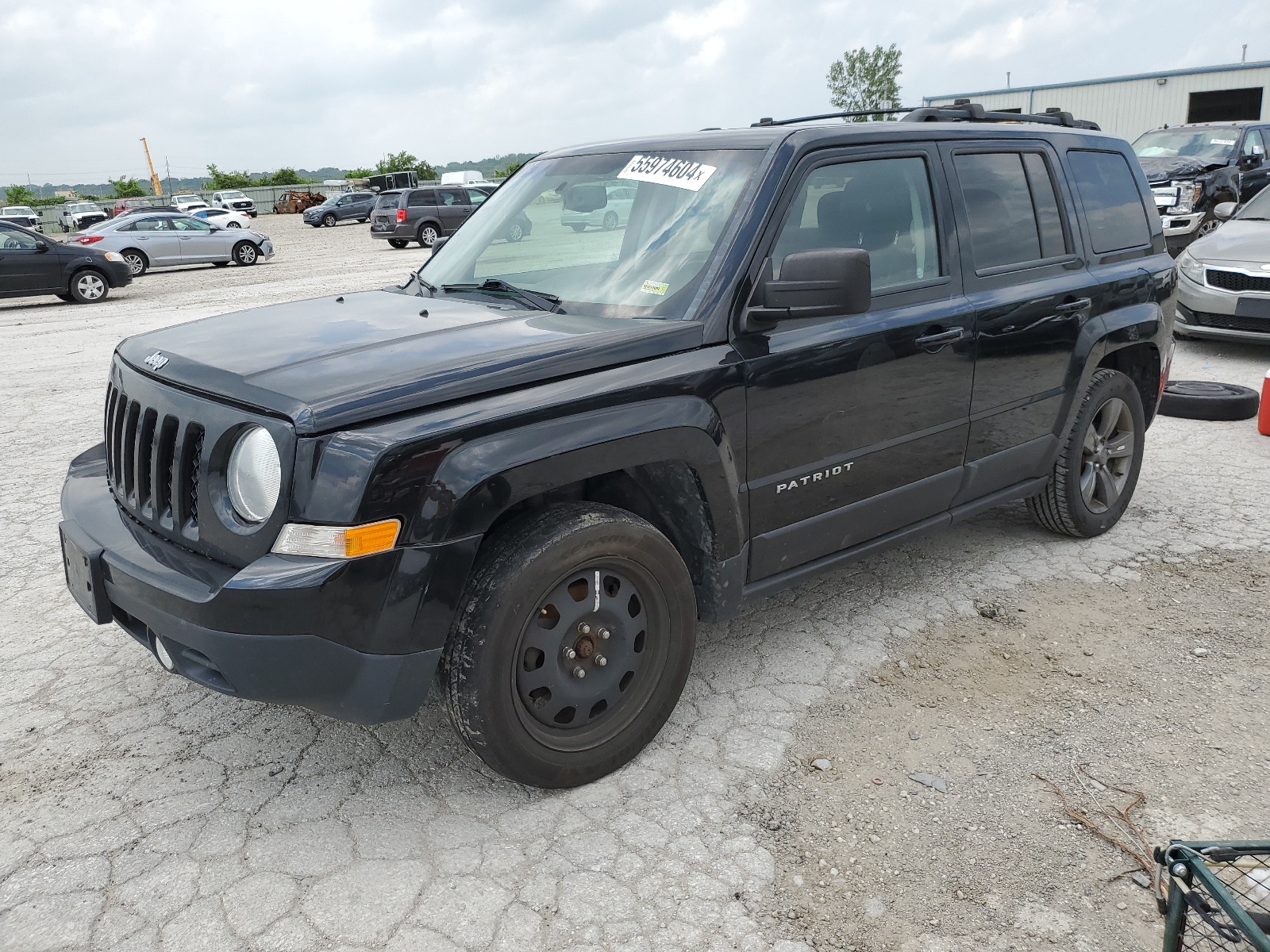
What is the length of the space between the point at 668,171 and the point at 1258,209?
8659mm

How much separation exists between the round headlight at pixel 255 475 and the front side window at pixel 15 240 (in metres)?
16.5

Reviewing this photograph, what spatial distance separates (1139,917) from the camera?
248cm

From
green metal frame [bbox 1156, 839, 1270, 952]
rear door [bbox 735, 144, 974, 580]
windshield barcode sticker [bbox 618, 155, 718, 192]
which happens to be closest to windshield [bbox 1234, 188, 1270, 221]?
rear door [bbox 735, 144, 974, 580]

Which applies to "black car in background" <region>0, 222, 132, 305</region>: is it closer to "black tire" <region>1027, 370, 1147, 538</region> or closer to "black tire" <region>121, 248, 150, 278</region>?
"black tire" <region>121, 248, 150, 278</region>

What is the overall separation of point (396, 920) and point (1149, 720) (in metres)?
2.46

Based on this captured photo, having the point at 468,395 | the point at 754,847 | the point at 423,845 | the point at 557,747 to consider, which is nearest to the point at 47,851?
the point at 423,845

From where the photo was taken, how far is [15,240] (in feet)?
53.3

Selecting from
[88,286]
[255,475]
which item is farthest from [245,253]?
[255,475]

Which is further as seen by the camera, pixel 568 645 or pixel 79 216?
pixel 79 216

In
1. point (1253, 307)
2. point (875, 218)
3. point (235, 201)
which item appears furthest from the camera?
point (235, 201)

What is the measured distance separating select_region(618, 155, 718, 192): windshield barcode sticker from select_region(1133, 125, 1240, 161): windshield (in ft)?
52.5

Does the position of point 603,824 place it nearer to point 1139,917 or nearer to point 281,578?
point 281,578

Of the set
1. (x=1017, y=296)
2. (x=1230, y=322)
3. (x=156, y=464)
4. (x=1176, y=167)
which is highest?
(x=1176, y=167)

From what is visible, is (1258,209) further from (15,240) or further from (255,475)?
(15,240)
